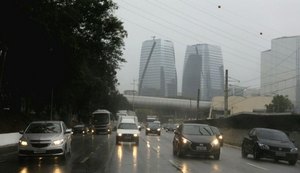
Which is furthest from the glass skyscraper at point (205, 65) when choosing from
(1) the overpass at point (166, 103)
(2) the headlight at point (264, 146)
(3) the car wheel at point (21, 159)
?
(1) the overpass at point (166, 103)

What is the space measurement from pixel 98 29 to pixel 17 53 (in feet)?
28.0

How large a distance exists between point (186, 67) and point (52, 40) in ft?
146

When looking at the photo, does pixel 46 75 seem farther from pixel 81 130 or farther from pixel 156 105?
pixel 156 105

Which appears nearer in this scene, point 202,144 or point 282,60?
point 202,144

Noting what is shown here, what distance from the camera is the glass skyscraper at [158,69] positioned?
83312 mm

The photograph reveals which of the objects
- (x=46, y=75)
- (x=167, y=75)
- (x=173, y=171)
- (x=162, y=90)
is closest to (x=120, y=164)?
(x=173, y=171)

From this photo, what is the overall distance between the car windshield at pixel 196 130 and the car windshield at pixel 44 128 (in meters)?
6.03

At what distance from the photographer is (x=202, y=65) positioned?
7038 centimetres

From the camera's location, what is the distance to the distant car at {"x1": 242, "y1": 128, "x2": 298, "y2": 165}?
2447 cm

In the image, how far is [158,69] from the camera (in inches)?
3743

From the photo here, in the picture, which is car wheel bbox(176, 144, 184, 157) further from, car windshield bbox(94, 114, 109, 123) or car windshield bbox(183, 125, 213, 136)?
car windshield bbox(94, 114, 109, 123)

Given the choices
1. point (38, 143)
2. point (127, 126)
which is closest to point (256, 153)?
point (38, 143)

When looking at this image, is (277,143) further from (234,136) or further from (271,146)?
(234,136)

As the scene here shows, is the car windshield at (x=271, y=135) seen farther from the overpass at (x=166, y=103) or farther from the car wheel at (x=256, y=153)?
the overpass at (x=166, y=103)
